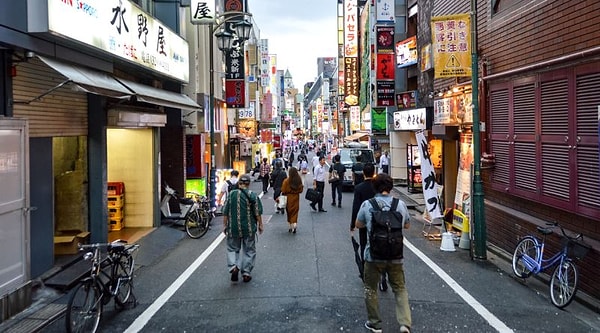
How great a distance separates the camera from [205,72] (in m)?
21.6

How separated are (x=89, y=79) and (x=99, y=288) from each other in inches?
140

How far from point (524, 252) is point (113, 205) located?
990cm

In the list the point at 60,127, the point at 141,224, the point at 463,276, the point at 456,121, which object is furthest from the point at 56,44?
the point at 456,121

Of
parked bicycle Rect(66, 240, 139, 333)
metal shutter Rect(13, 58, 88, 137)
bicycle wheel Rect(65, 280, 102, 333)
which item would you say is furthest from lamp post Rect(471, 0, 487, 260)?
metal shutter Rect(13, 58, 88, 137)

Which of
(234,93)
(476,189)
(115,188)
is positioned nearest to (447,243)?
(476,189)

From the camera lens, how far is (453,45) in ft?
37.0

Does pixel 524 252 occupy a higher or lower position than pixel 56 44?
lower

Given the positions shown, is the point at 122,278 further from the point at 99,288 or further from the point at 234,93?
the point at 234,93

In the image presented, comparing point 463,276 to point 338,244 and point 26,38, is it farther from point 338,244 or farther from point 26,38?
point 26,38

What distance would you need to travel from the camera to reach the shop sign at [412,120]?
66.7ft

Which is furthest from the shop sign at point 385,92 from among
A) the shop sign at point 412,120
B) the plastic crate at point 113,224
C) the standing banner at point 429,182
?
the plastic crate at point 113,224

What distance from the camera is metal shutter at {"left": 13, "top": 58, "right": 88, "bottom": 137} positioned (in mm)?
7707

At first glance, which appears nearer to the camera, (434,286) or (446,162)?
(434,286)

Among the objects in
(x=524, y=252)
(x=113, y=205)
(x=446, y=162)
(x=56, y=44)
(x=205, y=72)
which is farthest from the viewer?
(x=205, y=72)
